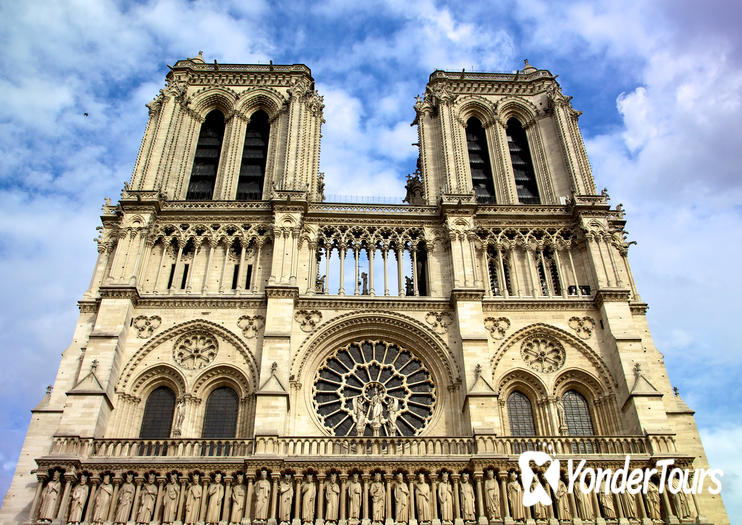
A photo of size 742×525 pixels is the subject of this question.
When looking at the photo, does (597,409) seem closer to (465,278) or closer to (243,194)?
(465,278)

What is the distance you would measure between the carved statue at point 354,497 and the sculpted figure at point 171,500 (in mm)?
4485

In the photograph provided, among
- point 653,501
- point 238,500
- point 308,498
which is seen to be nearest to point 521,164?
point 653,501

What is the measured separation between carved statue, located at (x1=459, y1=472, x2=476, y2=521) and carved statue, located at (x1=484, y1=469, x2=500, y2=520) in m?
0.39

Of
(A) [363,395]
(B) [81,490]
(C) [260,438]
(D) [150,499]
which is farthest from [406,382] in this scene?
(B) [81,490]

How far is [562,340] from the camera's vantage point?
23.1 meters

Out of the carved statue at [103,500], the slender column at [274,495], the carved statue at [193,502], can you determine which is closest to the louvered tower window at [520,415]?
the slender column at [274,495]

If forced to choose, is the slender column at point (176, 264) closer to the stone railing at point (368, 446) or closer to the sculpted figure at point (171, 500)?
the stone railing at point (368, 446)

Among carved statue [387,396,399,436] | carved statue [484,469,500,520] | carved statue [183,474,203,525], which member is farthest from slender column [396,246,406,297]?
carved statue [183,474,203,525]

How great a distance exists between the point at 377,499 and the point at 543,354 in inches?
310

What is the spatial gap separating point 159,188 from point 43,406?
874 cm

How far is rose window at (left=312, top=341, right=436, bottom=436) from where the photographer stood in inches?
843

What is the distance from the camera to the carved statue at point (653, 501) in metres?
18.3

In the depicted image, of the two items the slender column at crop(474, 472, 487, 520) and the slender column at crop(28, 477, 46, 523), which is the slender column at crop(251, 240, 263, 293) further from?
the slender column at crop(474, 472, 487, 520)

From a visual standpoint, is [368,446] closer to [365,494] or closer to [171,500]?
[365,494]
